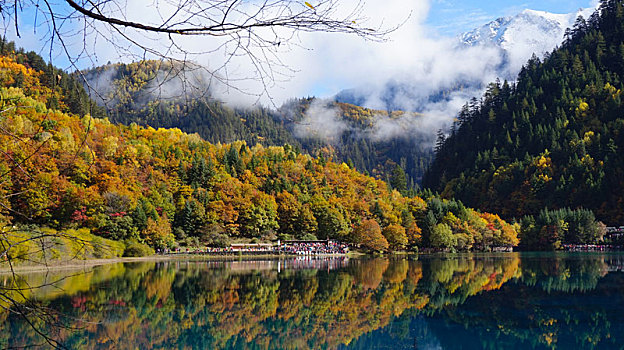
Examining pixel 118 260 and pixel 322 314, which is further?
pixel 118 260

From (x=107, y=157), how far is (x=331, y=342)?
5876 centimetres

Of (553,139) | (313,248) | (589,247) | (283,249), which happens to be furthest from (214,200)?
(553,139)

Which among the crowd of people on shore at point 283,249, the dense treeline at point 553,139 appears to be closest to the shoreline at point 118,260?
the crowd of people on shore at point 283,249

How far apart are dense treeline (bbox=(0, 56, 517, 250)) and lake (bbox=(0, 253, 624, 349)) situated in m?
23.0

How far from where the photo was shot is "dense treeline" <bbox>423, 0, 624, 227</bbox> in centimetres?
10194

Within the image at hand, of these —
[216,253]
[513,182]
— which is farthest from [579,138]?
[216,253]

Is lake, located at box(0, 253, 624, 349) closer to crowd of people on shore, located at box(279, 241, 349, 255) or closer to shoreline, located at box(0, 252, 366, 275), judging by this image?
shoreline, located at box(0, 252, 366, 275)

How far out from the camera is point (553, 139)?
364 feet

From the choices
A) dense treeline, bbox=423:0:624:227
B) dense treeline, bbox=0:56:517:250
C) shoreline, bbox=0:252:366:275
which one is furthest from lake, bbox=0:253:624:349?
dense treeline, bbox=423:0:624:227

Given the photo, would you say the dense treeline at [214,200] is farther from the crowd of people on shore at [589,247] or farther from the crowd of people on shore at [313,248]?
the crowd of people on shore at [589,247]

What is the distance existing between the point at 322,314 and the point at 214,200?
5188 centimetres

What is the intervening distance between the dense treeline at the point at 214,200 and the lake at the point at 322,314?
75.3 ft

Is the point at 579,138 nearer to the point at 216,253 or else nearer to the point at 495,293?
the point at 216,253

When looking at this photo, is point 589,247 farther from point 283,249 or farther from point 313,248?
point 283,249
